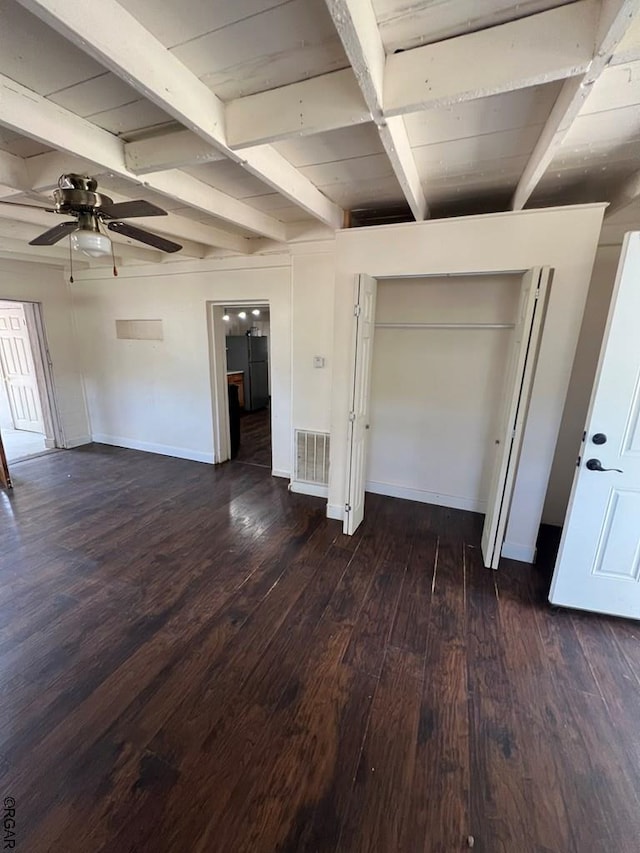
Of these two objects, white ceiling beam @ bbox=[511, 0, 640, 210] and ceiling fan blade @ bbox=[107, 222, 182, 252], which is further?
ceiling fan blade @ bbox=[107, 222, 182, 252]

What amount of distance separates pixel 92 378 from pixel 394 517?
4751 millimetres

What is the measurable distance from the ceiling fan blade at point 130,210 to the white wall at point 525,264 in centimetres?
140

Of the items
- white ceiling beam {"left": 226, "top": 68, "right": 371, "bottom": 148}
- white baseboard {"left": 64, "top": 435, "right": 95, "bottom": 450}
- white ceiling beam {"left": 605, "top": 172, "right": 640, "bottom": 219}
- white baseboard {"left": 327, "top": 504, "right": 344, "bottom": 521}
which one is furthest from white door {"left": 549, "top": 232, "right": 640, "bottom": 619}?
white baseboard {"left": 64, "top": 435, "right": 95, "bottom": 450}

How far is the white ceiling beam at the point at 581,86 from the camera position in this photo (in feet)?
3.11

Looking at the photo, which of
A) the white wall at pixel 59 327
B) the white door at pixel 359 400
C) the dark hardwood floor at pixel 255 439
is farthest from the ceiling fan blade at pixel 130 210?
the white wall at pixel 59 327

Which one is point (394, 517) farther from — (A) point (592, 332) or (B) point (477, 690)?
(A) point (592, 332)

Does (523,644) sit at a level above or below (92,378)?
below

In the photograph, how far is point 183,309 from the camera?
4.27 m

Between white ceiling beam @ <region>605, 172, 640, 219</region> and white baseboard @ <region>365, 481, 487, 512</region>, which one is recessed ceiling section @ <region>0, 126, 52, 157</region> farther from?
white baseboard @ <region>365, 481, 487, 512</region>

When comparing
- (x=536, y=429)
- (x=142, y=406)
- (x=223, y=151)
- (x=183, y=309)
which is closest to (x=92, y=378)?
(x=142, y=406)

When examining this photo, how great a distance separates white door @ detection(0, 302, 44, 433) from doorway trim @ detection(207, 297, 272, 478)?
9.23ft

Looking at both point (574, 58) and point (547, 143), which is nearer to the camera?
point (574, 58)

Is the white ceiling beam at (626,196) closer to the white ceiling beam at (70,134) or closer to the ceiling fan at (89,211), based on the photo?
the white ceiling beam at (70,134)

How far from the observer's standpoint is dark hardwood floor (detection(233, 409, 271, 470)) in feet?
15.8
